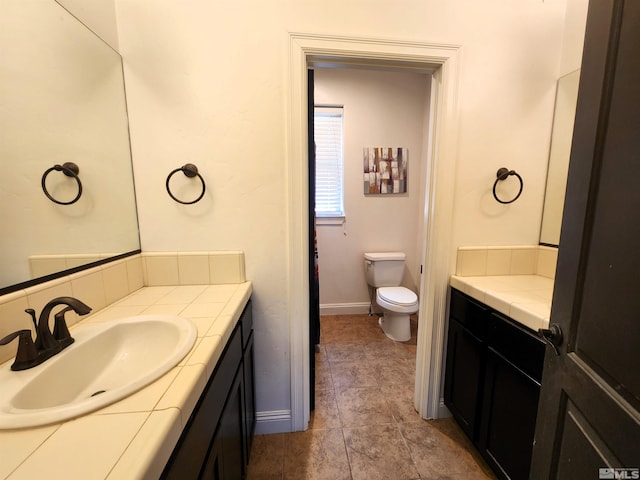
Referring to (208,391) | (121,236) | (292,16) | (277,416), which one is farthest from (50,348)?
(292,16)

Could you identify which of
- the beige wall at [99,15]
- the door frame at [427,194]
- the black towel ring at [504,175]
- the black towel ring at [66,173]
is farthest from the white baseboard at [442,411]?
the beige wall at [99,15]

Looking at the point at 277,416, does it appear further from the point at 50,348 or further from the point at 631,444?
the point at 631,444

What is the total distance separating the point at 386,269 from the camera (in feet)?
8.77

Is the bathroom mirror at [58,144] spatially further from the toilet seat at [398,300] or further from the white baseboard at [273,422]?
the toilet seat at [398,300]

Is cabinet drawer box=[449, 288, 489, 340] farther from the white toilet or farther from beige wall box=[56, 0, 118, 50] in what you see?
beige wall box=[56, 0, 118, 50]

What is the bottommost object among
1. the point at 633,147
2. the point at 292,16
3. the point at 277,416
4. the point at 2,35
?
the point at 277,416

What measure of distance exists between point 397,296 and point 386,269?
0.37 meters

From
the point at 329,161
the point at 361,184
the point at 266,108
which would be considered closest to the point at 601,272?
the point at 266,108

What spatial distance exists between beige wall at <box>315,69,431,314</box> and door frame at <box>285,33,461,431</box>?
1.37 metres

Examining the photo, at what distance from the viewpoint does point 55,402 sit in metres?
0.65

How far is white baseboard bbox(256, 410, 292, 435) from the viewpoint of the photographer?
4.81 ft

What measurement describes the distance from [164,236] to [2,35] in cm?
80

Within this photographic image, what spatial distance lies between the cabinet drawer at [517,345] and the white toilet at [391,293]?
110 cm

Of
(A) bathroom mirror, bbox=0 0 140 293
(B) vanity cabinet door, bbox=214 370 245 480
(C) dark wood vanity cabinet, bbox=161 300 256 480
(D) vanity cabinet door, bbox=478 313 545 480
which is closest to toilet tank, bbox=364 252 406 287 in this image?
(D) vanity cabinet door, bbox=478 313 545 480
